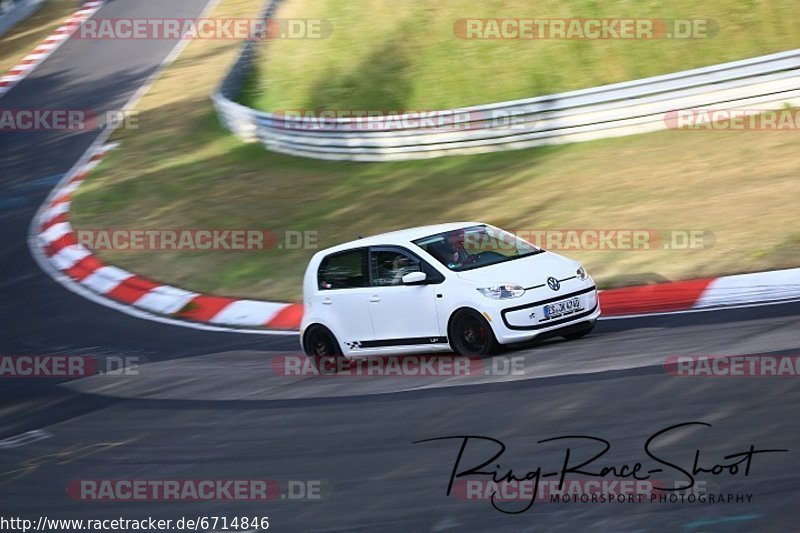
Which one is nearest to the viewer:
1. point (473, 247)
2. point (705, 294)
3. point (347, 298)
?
point (473, 247)

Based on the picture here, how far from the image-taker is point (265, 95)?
2667 centimetres

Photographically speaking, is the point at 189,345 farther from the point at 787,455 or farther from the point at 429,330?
the point at 787,455

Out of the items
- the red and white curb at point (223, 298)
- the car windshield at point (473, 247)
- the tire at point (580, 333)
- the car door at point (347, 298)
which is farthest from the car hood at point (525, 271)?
the red and white curb at point (223, 298)

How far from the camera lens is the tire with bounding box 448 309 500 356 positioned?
11.5m

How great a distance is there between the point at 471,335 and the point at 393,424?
2.14m

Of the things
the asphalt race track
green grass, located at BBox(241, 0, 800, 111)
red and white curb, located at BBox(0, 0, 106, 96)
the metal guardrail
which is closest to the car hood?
the asphalt race track

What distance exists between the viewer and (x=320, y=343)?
43.0 feet

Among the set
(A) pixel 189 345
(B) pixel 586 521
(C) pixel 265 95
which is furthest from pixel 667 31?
(B) pixel 586 521

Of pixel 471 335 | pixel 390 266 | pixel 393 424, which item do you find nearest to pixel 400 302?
pixel 390 266

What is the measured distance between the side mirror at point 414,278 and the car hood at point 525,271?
40cm

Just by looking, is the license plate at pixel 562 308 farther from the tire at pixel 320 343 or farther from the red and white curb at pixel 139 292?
the red and white curb at pixel 139 292

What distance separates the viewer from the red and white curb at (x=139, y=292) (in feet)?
52.3

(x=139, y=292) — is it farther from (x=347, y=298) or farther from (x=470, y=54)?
(x=470, y=54)

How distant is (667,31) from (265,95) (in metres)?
9.12
